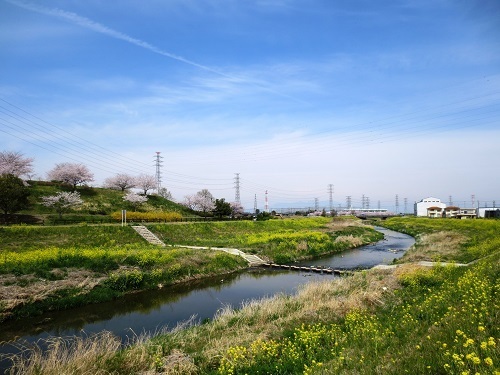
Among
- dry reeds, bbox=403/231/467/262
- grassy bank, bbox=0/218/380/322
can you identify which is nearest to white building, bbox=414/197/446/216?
dry reeds, bbox=403/231/467/262

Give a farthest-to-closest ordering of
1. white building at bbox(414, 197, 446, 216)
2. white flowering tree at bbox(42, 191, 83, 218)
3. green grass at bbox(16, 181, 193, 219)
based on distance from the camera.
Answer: white building at bbox(414, 197, 446, 216), green grass at bbox(16, 181, 193, 219), white flowering tree at bbox(42, 191, 83, 218)

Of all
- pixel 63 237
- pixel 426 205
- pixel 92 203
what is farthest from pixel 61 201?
pixel 426 205

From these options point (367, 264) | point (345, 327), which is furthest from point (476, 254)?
point (345, 327)

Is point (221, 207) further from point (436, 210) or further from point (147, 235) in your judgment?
point (436, 210)

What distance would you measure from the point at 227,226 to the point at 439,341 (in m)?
43.9

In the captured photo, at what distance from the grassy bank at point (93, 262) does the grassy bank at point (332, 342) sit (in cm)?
797

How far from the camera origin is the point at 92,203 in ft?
171

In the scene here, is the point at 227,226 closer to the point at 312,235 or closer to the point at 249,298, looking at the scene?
the point at 312,235

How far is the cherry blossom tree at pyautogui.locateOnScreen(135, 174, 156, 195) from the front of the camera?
66.7m

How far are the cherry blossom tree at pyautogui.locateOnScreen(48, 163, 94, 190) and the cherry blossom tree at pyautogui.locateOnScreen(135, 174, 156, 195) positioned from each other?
10199mm

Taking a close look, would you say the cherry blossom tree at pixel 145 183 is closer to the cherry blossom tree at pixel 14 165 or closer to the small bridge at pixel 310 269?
the cherry blossom tree at pixel 14 165

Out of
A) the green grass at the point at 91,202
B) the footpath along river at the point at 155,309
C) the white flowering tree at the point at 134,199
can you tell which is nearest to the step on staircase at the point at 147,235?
the green grass at the point at 91,202

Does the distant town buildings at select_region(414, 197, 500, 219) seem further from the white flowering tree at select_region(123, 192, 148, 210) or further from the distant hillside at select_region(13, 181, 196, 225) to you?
the white flowering tree at select_region(123, 192, 148, 210)

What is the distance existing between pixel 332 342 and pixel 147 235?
30.9 meters
